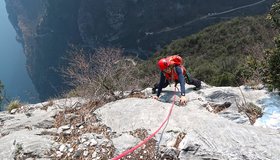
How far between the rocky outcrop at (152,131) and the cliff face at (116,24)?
147 ft

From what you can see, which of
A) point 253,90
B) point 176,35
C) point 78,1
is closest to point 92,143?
point 253,90

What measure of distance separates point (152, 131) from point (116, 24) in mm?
74641

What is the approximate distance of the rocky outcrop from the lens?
4.68 metres

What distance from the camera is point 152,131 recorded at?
17.7 feet

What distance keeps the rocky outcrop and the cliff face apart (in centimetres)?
4483

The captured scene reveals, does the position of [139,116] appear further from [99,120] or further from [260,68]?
[260,68]

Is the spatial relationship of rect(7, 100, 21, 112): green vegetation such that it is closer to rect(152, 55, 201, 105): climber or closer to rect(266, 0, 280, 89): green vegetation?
rect(152, 55, 201, 105): climber

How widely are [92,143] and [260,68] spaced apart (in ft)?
14.1

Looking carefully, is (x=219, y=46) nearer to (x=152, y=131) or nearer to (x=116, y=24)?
(x=152, y=131)

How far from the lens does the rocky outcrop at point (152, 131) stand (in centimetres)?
468

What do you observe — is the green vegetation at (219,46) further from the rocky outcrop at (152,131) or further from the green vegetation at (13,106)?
the rocky outcrop at (152,131)

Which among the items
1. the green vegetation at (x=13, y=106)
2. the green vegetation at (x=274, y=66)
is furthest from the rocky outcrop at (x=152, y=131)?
the green vegetation at (x=13, y=106)

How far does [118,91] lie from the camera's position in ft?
26.2

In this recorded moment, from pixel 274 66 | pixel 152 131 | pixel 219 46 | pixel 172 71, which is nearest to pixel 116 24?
pixel 219 46
